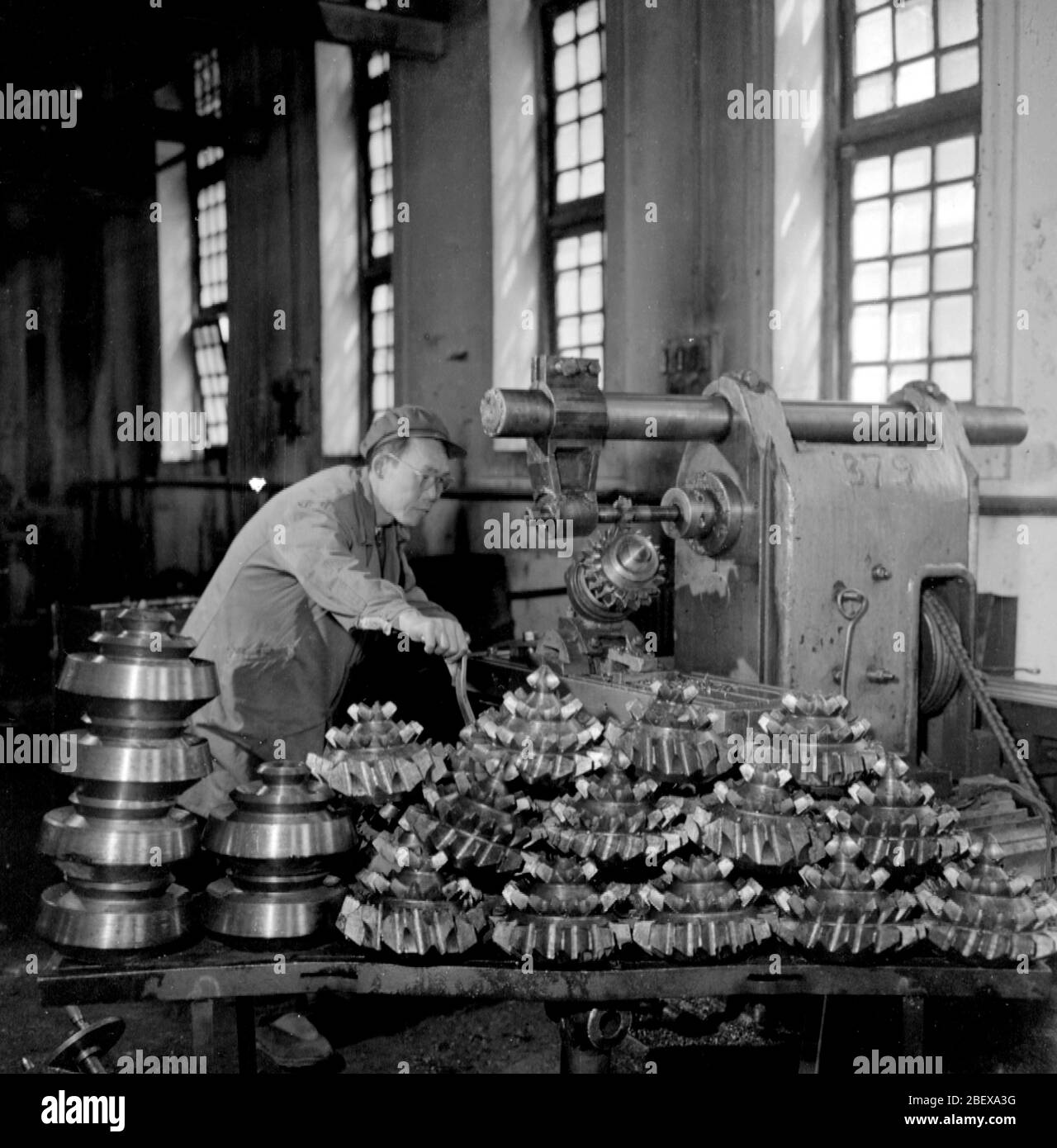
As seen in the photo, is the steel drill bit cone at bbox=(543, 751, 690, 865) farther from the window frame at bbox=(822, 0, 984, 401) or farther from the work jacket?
the window frame at bbox=(822, 0, 984, 401)

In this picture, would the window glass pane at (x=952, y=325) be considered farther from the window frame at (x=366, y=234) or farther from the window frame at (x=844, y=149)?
the window frame at (x=366, y=234)

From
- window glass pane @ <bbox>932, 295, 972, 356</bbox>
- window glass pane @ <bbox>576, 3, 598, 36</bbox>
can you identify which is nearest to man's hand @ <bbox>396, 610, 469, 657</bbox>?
window glass pane @ <bbox>932, 295, 972, 356</bbox>

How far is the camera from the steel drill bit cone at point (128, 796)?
1.90m

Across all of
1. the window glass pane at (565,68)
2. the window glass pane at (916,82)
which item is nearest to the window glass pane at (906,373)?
the window glass pane at (916,82)

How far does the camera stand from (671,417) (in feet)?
9.40

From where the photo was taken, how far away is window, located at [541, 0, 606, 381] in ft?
21.5

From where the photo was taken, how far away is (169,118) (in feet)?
33.3

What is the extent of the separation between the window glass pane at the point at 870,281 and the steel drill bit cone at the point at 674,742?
3.23 metres

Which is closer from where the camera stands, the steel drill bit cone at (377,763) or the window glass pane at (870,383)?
the steel drill bit cone at (377,763)

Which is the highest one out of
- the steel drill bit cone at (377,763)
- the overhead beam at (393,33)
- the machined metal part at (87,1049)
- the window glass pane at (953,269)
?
the overhead beam at (393,33)

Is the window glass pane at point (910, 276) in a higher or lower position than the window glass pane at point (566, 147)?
lower

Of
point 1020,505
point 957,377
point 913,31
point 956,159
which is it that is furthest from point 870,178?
point 1020,505

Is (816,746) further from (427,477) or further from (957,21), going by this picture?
(957,21)
